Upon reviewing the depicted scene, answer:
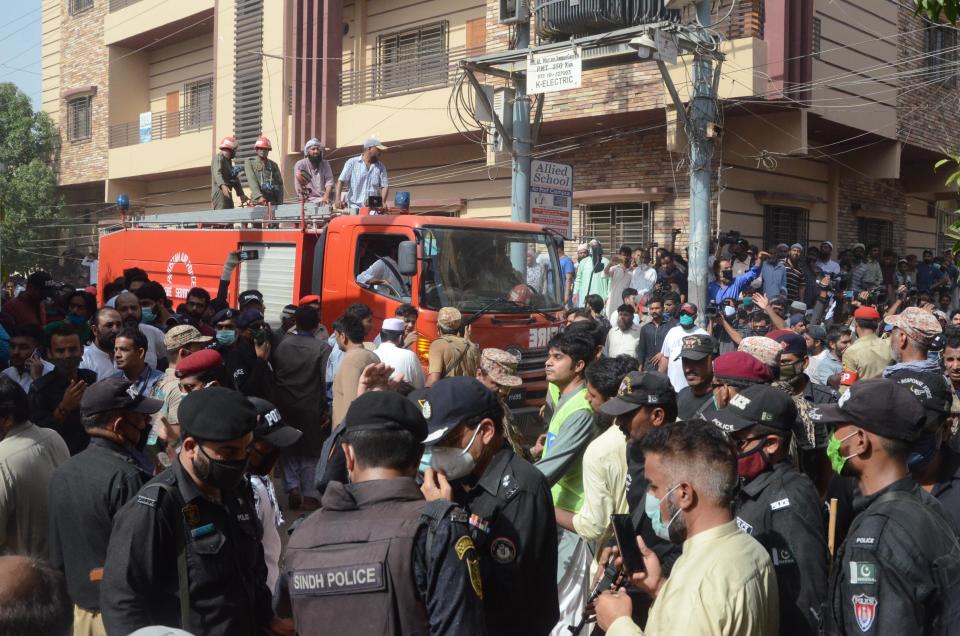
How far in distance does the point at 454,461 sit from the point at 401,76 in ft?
59.8

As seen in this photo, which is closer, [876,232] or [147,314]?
[147,314]

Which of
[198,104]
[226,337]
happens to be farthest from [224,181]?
[198,104]

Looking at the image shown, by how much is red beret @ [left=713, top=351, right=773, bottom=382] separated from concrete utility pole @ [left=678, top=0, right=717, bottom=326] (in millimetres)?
8407

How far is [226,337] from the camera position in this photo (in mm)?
7824

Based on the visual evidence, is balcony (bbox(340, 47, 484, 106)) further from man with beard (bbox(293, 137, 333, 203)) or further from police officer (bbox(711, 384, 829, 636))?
police officer (bbox(711, 384, 829, 636))

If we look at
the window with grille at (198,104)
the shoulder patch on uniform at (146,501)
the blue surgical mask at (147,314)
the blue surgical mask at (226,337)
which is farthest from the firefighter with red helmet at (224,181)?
the window with grille at (198,104)

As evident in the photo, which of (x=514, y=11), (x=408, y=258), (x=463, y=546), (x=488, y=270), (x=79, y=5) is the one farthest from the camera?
(x=79, y=5)

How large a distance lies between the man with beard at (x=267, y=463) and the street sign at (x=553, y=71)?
986cm

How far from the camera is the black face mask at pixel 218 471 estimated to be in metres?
3.04

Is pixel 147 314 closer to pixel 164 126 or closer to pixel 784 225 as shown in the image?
pixel 784 225

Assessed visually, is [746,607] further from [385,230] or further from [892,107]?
[892,107]

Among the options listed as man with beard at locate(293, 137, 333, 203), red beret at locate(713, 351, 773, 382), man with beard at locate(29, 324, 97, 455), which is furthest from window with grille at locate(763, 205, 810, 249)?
man with beard at locate(29, 324, 97, 455)

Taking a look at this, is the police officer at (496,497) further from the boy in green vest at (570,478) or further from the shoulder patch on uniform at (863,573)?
the boy in green vest at (570,478)

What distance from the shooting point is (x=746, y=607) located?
242cm
